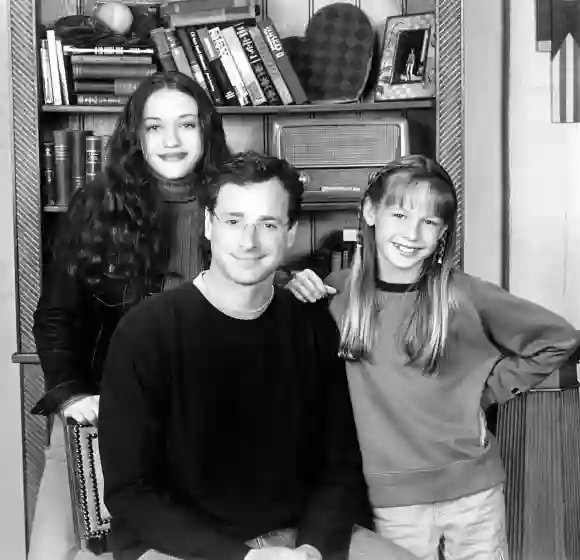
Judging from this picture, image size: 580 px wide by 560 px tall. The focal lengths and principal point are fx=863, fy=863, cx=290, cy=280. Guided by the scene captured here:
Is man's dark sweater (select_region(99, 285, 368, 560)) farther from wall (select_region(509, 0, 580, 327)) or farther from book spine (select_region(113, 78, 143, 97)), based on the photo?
wall (select_region(509, 0, 580, 327))

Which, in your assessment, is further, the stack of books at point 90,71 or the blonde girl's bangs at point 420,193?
the stack of books at point 90,71

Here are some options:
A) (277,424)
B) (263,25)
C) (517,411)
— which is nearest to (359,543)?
(277,424)

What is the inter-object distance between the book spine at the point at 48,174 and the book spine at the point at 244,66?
1.95ft

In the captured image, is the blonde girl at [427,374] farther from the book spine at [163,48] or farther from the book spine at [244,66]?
the book spine at [163,48]

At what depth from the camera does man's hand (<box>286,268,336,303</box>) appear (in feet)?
5.15

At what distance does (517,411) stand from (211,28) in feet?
4.83

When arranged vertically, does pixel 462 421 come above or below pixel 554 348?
below

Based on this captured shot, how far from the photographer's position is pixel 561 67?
274 centimetres

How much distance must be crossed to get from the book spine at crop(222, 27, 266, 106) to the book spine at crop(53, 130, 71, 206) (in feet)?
1.77

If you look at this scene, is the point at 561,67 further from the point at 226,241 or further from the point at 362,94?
the point at 226,241

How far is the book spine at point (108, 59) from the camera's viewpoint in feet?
8.18

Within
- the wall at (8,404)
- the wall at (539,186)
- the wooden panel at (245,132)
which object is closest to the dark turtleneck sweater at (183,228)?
the wooden panel at (245,132)

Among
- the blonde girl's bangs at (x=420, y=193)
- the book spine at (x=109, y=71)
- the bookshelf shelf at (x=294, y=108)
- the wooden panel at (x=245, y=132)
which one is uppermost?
the book spine at (x=109, y=71)

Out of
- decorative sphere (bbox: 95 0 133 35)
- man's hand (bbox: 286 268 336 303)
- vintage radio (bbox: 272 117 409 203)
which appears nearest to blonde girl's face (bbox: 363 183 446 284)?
man's hand (bbox: 286 268 336 303)
